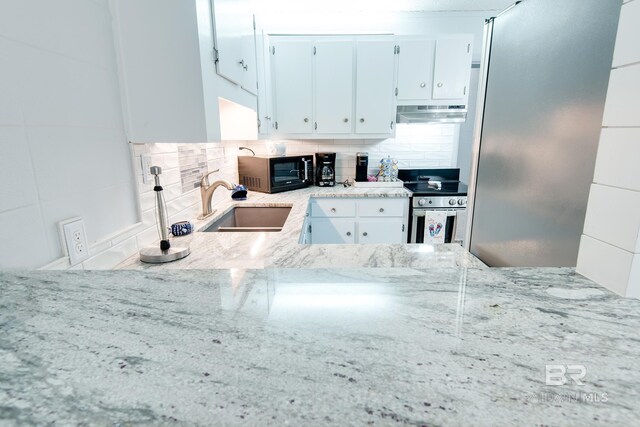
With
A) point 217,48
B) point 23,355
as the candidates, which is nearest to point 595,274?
point 23,355

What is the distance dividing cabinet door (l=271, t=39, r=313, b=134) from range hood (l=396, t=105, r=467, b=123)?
2.86 ft

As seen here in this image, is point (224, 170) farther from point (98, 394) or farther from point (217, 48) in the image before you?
point (98, 394)

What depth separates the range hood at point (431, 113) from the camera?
9.80 feet

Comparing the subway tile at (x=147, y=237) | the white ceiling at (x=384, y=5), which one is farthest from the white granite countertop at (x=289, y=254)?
the white ceiling at (x=384, y=5)

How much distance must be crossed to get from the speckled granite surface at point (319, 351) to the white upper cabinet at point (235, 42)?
1.15m

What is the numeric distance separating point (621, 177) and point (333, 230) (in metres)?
2.41

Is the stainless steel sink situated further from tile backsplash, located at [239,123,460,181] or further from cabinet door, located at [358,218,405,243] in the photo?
tile backsplash, located at [239,123,460,181]

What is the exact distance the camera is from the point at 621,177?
1.83ft

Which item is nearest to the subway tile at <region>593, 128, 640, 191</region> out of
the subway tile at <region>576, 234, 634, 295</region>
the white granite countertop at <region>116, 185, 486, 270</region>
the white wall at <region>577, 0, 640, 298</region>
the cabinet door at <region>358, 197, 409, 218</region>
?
the white wall at <region>577, 0, 640, 298</region>

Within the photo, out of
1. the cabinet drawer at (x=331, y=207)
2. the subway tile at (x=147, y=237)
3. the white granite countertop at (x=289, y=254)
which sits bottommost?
the cabinet drawer at (x=331, y=207)

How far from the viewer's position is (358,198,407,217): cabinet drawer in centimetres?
289

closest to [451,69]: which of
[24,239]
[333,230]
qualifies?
[333,230]

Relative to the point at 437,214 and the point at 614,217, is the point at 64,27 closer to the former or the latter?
the point at 614,217

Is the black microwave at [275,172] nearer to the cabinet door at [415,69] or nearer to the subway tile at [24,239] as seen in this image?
the cabinet door at [415,69]
